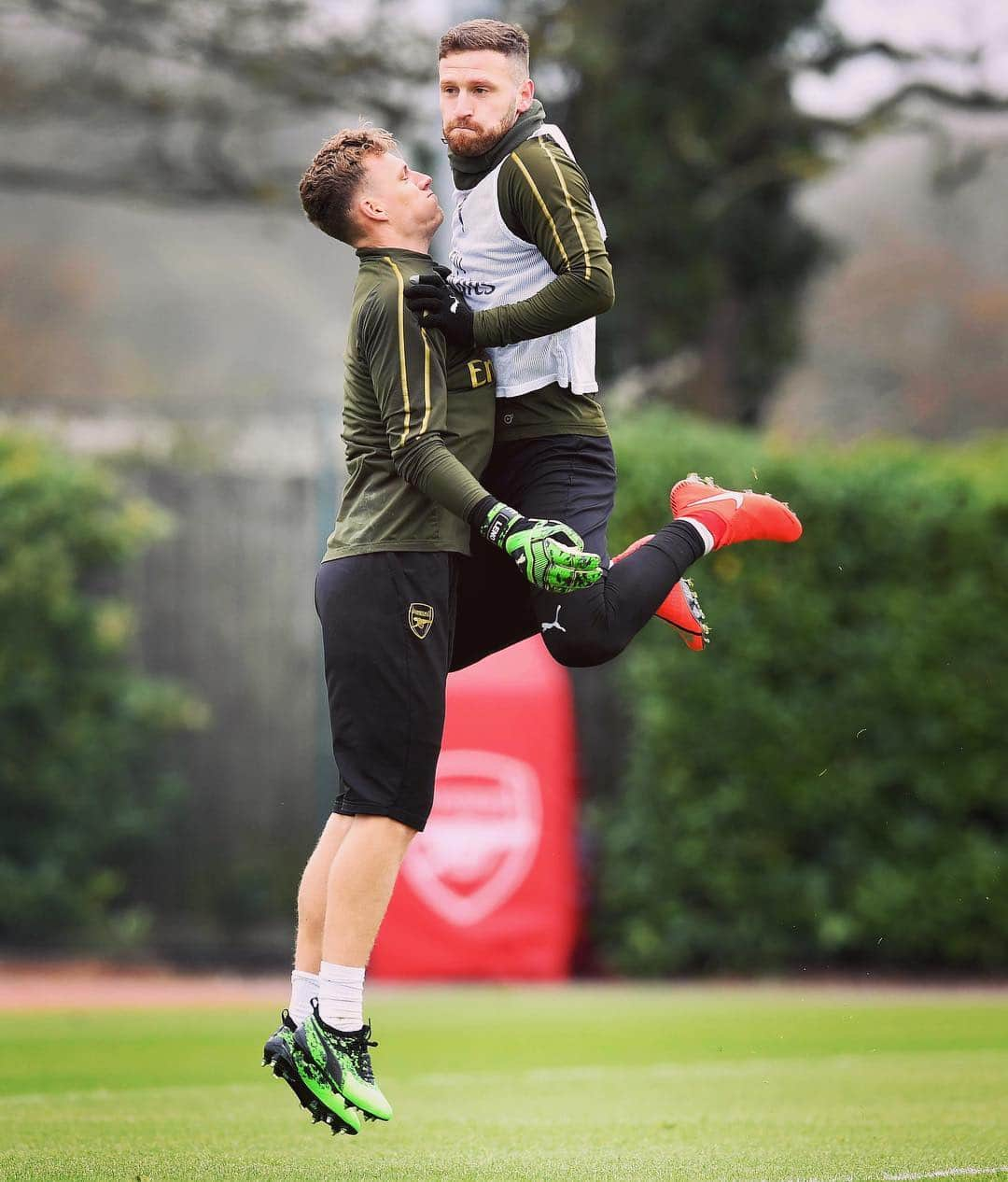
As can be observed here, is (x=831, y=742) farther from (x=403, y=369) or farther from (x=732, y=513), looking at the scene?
(x=403, y=369)

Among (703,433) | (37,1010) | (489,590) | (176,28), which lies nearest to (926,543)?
(703,433)

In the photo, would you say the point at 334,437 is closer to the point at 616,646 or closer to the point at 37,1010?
the point at 37,1010

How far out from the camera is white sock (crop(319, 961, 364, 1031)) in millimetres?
4234

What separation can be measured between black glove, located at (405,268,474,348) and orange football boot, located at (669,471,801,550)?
0.84 metres

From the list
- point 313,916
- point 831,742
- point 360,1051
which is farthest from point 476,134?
point 831,742

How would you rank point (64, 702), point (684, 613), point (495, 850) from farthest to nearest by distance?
point (64, 702) < point (495, 850) < point (684, 613)

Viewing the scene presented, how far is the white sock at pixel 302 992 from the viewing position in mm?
4379

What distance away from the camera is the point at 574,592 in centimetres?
430

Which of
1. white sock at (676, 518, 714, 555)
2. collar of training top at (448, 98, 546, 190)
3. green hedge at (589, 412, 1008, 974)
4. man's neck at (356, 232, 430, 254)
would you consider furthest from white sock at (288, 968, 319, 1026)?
green hedge at (589, 412, 1008, 974)

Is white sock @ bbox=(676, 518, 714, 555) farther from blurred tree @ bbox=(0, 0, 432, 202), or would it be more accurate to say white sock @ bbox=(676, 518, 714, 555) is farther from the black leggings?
blurred tree @ bbox=(0, 0, 432, 202)

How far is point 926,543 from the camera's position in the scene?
9.84m

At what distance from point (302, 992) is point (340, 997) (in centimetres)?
20

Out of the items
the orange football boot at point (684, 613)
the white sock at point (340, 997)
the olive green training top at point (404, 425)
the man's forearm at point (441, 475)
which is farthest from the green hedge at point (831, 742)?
the man's forearm at point (441, 475)

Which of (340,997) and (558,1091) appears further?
(558,1091)
